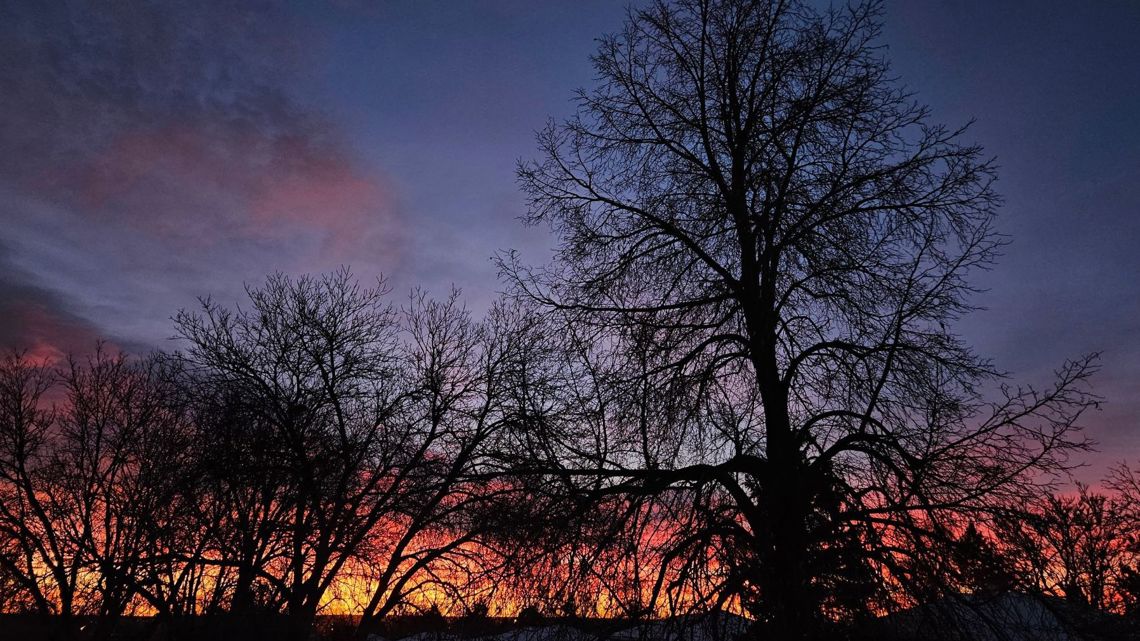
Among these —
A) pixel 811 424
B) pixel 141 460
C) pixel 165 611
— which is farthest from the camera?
pixel 141 460

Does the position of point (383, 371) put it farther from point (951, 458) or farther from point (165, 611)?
point (951, 458)

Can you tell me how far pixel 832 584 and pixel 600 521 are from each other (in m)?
1.89

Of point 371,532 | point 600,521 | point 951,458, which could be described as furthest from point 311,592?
point 951,458

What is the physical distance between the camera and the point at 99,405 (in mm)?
22953

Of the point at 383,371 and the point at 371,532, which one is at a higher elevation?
the point at 383,371

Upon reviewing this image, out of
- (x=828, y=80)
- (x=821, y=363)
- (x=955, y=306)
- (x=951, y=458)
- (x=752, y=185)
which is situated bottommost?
(x=951, y=458)

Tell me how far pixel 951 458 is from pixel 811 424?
112cm

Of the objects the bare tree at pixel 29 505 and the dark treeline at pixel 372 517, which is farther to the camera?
the bare tree at pixel 29 505

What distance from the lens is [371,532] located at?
1700cm

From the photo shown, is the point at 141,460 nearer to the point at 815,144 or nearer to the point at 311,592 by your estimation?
the point at 311,592

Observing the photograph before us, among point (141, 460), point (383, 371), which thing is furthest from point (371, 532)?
point (141, 460)

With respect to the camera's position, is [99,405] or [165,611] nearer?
[165,611]

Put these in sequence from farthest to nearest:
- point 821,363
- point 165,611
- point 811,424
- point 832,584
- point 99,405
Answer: point 99,405, point 165,611, point 821,363, point 811,424, point 832,584

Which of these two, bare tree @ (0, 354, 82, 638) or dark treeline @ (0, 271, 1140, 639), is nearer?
dark treeline @ (0, 271, 1140, 639)
